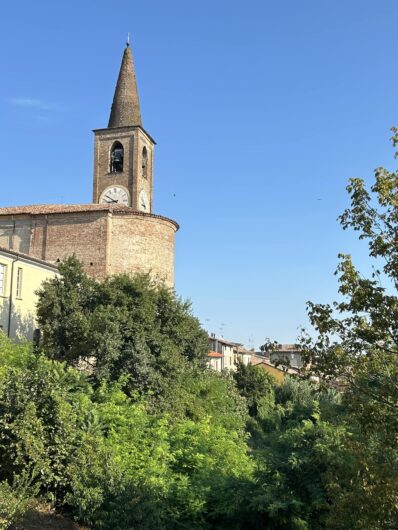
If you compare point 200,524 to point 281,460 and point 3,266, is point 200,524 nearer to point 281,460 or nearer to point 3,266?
point 281,460

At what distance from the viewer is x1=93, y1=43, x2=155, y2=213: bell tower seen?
50.9 m

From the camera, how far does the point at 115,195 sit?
168 feet

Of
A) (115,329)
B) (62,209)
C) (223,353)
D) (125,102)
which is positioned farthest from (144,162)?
(115,329)

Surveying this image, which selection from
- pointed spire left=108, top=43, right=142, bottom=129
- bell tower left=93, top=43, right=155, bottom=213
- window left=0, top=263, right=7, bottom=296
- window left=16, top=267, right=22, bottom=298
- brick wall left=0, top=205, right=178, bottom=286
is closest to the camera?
window left=0, top=263, right=7, bottom=296

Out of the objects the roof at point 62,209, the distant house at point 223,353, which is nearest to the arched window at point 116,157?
the roof at point 62,209

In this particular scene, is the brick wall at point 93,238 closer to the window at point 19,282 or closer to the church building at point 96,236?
the church building at point 96,236

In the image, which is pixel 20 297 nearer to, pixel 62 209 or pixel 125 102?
pixel 62 209

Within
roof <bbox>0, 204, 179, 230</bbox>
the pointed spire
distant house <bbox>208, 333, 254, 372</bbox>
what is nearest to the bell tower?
the pointed spire

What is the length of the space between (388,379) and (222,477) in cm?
1070

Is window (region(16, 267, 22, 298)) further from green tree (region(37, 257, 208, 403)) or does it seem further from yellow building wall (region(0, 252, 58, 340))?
green tree (region(37, 257, 208, 403))

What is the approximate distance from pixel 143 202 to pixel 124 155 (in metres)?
4.43

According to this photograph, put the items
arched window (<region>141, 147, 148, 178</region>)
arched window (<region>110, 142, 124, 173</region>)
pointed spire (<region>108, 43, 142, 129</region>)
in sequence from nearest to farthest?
arched window (<region>110, 142, 124, 173</region>)
pointed spire (<region>108, 43, 142, 129</region>)
arched window (<region>141, 147, 148, 178</region>)

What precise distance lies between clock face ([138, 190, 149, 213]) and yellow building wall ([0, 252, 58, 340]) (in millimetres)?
20925

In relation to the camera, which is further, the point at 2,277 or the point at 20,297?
the point at 20,297
